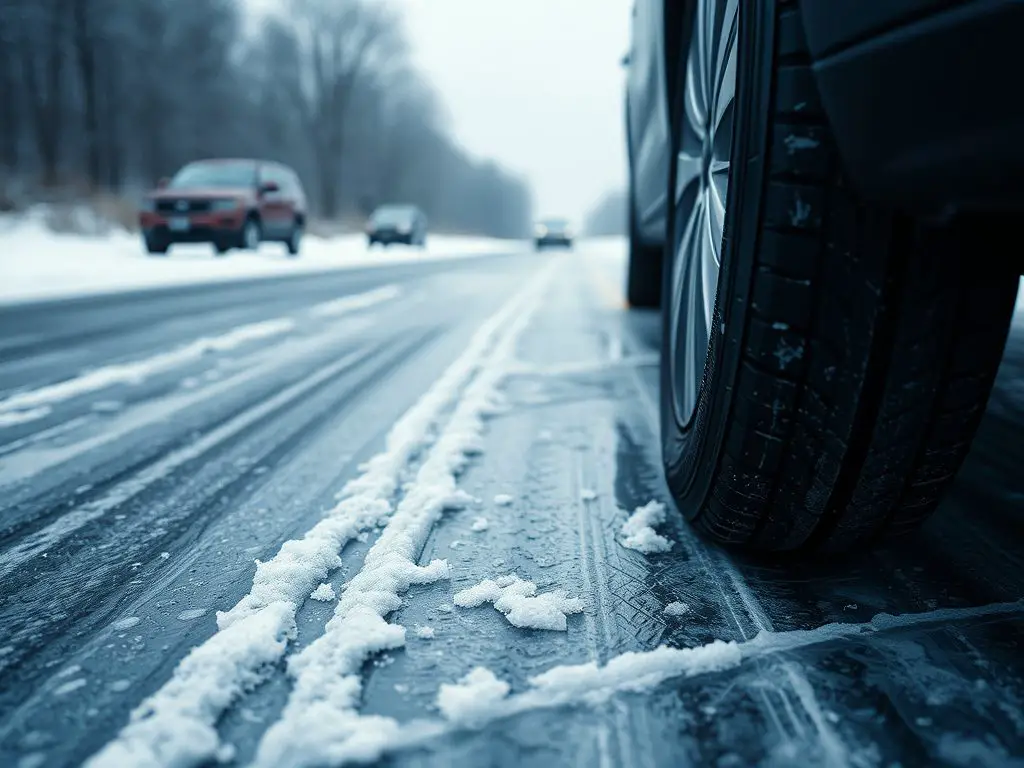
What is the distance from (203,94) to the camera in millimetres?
29797

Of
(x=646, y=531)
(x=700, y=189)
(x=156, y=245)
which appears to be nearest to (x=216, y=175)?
(x=156, y=245)

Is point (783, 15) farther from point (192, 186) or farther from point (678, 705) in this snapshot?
point (192, 186)

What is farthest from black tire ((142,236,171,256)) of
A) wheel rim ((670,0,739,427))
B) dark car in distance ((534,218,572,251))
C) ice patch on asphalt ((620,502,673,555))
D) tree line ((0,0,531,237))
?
dark car in distance ((534,218,572,251))

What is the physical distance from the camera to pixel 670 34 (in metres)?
1.88

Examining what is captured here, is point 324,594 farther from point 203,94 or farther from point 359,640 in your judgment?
point 203,94

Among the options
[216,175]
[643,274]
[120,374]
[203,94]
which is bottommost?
[120,374]

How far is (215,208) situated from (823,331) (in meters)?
11.0

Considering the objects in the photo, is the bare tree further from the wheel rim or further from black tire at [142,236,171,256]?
the wheel rim

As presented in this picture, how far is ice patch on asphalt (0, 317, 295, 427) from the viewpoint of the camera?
2.42 m

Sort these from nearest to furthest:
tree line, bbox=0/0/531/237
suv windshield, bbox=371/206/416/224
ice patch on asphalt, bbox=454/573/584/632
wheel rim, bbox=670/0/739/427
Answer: ice patch on asphalt, bbox=454/573/584/632 < wheel rim, bbox=670/0/739/427 < suv windshield, bbox=371/206/416/224 < tree line, bbox=0/0/531/237

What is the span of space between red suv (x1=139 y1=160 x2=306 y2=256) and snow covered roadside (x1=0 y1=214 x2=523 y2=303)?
343mm

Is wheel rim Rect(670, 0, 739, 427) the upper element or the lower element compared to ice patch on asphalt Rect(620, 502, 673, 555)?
upper

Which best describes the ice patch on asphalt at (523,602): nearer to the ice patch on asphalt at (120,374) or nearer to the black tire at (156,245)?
the ice patch on asphalt at (120,374)

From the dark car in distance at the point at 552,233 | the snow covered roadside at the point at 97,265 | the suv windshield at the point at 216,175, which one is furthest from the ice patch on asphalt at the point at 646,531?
the dark car in distance at the point at 552,233
